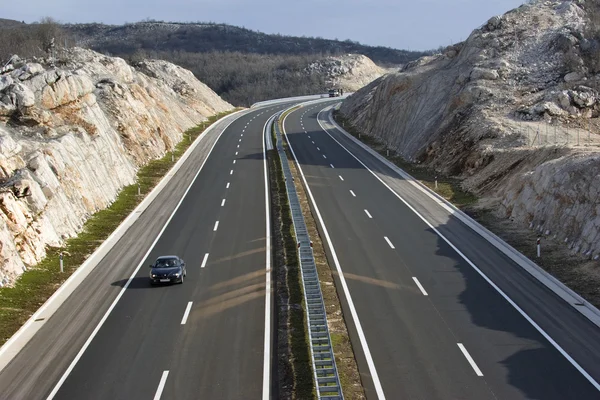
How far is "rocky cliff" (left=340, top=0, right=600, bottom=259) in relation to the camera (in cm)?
3322

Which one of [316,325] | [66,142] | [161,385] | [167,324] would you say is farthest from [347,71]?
[161,385]

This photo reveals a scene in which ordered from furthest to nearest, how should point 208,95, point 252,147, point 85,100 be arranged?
point 208,95 → point 252,147 → point 85,100

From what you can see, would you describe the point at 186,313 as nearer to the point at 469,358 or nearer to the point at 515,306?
the point at 469,358

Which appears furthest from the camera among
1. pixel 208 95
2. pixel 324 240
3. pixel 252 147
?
pixel 208 95

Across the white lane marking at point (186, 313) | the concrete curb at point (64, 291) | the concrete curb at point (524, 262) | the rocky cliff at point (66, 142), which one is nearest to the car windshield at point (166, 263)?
the white lane marking at point (186, 313)

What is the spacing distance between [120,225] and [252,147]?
96.3ft

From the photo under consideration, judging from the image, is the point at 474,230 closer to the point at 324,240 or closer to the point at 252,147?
the point at 324,240

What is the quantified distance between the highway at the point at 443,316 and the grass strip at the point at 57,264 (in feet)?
38.5

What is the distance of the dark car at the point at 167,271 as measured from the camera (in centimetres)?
2762

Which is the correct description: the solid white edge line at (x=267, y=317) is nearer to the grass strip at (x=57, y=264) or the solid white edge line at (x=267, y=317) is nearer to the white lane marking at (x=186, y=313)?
the white lane marking at (x=186, y=313)

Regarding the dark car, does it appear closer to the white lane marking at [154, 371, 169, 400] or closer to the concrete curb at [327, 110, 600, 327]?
the white lane marking at [154, 371, 169, 400]

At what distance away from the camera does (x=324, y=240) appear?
33.6m

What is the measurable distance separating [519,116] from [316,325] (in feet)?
116

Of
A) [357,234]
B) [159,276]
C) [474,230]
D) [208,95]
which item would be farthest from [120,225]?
[208,95]
